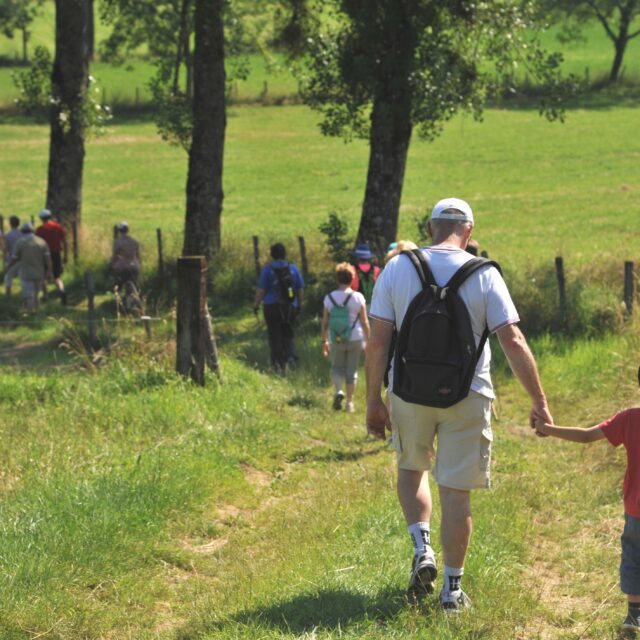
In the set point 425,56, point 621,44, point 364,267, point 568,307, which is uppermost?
point 621,44

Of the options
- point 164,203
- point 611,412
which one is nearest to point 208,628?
point 611,412

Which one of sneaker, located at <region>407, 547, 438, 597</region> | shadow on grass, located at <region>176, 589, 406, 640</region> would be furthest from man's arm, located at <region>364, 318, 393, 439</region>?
shadow on grass, located at <region>176, 589, 406, 640</region>

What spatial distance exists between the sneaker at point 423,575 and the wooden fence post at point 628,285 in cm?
938

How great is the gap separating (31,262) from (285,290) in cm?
736

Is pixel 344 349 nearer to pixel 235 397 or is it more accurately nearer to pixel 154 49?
pixel 235 397

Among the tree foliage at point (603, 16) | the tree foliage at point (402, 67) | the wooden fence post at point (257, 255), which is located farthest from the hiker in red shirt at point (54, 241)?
the tree foliage at point (603, 16)

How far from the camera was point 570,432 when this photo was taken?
554cm

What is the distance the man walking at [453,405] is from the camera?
5.31 m

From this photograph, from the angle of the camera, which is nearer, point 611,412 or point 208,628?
point 208,628

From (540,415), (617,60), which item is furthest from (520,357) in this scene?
(617,60)

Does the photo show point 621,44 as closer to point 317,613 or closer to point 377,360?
point 377,360

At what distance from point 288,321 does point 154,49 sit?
52.7 meters

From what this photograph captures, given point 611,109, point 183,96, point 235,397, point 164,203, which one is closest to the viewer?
point 235,397

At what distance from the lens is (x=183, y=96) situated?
71.6 feet
